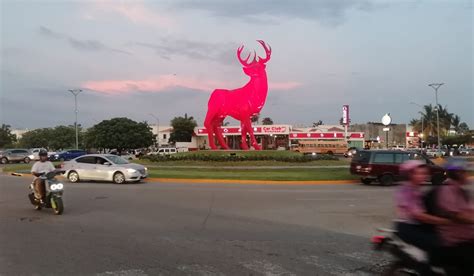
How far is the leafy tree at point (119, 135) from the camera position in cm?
7481

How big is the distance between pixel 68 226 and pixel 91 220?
0.83 meters

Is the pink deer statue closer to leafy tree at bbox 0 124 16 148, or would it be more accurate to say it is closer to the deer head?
the deer head

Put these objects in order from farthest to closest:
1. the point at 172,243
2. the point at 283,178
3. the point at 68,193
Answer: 1. the point at 283,178
2. the point at 68,193
3. the point at 172,243

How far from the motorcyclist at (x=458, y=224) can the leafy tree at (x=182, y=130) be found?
94.1 m

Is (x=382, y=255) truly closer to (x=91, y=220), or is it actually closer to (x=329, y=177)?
(x=91, y=220)

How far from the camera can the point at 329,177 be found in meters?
23.6

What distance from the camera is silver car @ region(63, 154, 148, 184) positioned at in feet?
68.9

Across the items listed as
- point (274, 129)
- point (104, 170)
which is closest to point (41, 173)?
point (104, 170)

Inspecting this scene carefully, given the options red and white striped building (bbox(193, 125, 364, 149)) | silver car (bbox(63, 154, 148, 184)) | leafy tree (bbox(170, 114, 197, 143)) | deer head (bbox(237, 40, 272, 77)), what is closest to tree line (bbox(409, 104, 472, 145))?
red and white striped building (bbox(193, 125, 364, 149))

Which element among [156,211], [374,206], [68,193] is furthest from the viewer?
[68,193]

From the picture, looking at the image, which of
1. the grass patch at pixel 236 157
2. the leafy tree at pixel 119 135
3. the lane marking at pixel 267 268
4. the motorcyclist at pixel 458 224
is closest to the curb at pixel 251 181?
the grass patch at pixel 236 157

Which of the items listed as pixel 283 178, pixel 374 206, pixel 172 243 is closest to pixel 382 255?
pixel 172 243

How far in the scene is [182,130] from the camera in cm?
9794

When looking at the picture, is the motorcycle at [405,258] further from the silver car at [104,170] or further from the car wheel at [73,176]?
the car wheel at [73,176]
